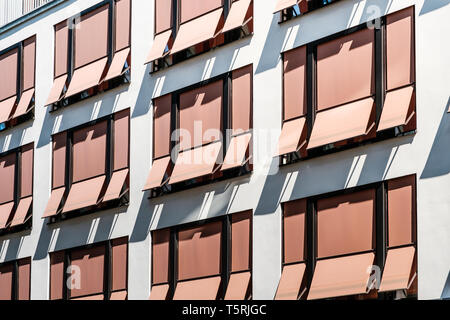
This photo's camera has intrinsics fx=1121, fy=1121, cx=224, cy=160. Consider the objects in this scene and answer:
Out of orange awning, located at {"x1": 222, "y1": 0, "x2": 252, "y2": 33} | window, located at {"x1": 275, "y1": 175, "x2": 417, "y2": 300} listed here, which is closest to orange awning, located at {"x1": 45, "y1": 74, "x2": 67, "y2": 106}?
orange awning, located at {"x1": 222, "y1": 0, "x2": 252, "y2": 33}

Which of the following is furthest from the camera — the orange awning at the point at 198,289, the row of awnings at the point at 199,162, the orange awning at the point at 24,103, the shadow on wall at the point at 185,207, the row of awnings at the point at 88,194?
the orange awning at the point at 24,103

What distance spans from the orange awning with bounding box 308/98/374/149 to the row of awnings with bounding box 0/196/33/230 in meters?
12.8

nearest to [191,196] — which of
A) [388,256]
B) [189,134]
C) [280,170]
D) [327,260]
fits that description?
[189,134]

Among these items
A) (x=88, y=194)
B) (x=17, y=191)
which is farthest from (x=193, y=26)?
(x=17, y=191)

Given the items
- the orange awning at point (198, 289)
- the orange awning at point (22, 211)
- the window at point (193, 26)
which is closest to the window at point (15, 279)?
the orange awning at point (22, 211)

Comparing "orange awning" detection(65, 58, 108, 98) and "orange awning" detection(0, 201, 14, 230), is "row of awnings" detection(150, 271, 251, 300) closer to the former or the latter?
"orange awning" detection(65, 58, 108, 98)

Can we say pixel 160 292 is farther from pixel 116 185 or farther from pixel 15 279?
pixel 15 279

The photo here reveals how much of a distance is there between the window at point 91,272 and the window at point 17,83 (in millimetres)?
5185

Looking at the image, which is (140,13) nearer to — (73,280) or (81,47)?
(81,47)

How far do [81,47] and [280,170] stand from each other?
400 inches

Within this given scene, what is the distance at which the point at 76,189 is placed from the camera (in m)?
34.2

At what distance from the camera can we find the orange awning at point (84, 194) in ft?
109

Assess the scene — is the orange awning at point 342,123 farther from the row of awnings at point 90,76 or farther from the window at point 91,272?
the row of awnings at point 90,76
